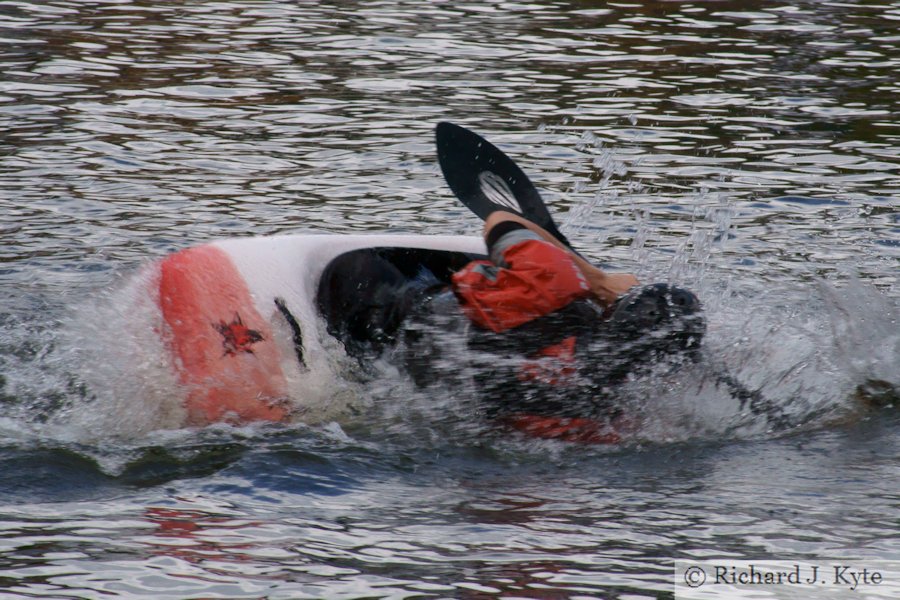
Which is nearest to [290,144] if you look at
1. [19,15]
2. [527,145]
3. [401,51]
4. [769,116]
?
[527,145]

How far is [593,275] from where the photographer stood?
214 inches

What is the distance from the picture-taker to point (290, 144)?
10172 millimetres

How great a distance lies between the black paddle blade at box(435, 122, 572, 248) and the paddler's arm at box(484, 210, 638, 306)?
11.1 inches

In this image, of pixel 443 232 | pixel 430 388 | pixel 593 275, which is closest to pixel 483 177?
pixel 593 275

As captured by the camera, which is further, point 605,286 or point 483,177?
point 483,177

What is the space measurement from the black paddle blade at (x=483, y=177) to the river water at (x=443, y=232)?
0.98 m

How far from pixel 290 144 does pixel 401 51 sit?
2882 mm

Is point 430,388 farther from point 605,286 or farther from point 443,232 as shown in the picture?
point 443,232

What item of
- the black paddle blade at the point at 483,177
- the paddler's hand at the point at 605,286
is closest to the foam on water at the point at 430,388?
the paddler's hand at the point at 605,286

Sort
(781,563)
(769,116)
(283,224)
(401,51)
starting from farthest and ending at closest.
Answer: (401,51) < (769,116) < (283,224) < (781,563)

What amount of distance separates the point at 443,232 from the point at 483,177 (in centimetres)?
203

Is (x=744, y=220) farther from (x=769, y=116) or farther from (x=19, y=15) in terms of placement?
→ (x=19, y=15)

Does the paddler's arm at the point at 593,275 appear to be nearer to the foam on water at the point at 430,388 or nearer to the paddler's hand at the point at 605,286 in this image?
the paddler's hand at the point at 605,286

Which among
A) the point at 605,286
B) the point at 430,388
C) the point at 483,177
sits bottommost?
the point at 430,388
